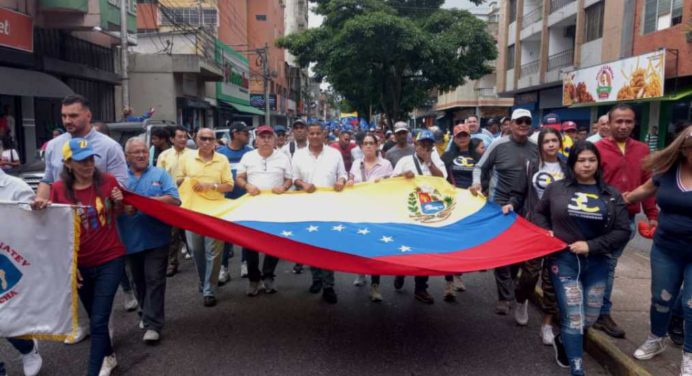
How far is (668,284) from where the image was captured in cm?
410

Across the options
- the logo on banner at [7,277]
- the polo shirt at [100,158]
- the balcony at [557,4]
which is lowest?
the logo on banner at [7,277]

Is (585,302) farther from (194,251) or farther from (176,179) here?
(176,179)

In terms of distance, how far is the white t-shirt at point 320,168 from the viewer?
6.17 m

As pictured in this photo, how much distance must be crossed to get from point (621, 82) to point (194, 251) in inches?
727

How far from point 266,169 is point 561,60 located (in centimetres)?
2436

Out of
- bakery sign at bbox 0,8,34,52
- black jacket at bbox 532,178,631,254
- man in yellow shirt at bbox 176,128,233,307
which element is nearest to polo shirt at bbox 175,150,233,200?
man in yellow shirt at bbox 176,128,233,307

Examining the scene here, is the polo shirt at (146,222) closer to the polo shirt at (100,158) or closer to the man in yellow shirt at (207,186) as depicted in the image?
the polo shirt at (100,158)

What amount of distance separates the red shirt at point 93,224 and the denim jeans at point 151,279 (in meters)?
0.72

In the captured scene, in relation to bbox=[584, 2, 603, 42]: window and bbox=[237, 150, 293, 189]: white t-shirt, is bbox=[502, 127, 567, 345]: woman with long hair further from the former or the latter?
bbox=[584, 2, 603, 42]: window

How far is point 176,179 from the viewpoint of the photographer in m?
6.55

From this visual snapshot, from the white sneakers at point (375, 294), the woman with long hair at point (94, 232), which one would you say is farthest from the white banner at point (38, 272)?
the white sneakers at point (375, 294)

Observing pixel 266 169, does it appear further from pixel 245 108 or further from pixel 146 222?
pixel 245 108

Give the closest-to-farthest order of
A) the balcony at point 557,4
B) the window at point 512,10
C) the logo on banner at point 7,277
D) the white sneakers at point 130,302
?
the logo on banner at point 7,277 < the white sneakers at point 130,302 < the balcony at point 557,4 < the window at point 512,10

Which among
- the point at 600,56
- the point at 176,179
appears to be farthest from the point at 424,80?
the point at 176,179
